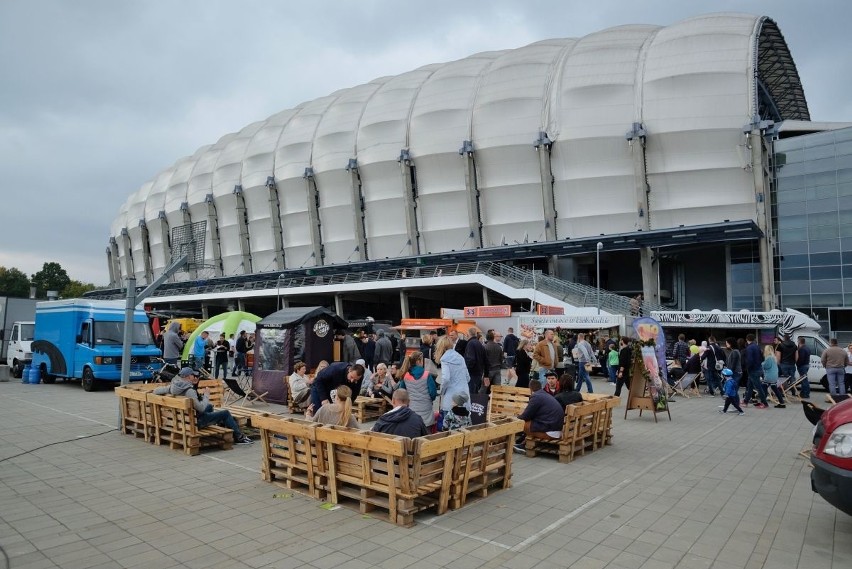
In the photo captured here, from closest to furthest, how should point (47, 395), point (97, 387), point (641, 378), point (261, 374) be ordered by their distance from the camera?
point (641, 378) → point (261, 374) → point (47, 395) → point (97, 387)

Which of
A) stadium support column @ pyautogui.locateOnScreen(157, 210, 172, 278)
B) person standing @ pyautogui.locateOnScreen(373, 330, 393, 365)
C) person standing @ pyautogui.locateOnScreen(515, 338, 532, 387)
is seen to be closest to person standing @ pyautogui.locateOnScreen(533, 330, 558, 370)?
person standing @ pyautogui.locateOnScreen(515, 338, 532, 387)

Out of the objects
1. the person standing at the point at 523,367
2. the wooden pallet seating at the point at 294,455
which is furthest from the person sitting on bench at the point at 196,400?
the person standing at the point at 523,367

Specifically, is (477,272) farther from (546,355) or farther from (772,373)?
(546,355)

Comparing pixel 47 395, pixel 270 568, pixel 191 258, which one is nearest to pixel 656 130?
pixel 191 258

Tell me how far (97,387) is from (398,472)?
15.4 meters

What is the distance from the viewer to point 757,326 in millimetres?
22406

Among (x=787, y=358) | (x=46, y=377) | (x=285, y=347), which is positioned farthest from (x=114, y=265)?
(x=787, y=358)

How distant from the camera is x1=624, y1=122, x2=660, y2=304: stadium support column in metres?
37.1

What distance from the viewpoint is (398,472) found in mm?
5797

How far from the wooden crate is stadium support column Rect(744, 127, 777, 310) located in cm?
3167

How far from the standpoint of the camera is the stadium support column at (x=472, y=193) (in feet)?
142

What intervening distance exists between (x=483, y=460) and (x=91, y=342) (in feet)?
50.8

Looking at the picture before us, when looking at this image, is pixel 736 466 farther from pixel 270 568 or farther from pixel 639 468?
pixel 270 568

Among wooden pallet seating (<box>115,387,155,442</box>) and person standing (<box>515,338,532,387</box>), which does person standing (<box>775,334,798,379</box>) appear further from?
wooden pallet seating (<box>115,387,155,442</box>)
